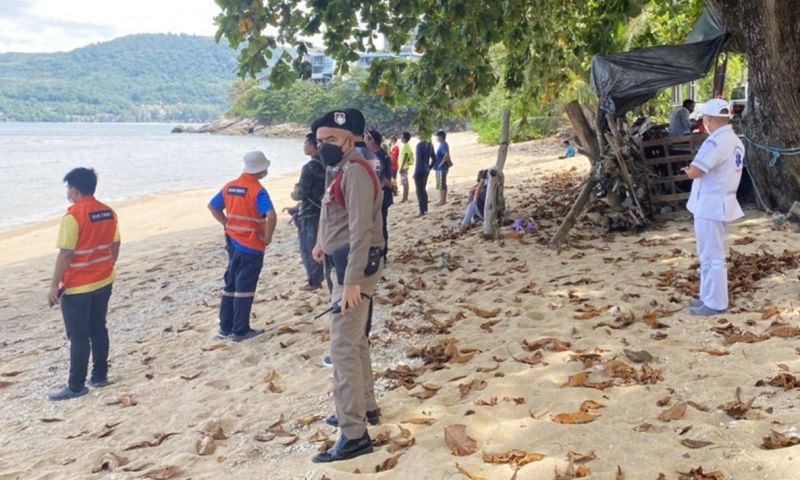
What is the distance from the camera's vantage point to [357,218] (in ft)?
11.7

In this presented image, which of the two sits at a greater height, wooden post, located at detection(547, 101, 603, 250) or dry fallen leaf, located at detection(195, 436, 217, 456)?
wooden post, located at detection(547, 101, 603, 250)

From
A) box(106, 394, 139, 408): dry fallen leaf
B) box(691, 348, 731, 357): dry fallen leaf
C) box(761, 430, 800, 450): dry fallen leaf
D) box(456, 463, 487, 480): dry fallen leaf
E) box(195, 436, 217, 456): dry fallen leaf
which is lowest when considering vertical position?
box(106, 394, 139, 408): dry fallen leaf

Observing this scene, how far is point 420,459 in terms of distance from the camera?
3.52m

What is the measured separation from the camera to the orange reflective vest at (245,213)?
6375 millimetres

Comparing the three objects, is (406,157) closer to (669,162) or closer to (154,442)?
(669,162)

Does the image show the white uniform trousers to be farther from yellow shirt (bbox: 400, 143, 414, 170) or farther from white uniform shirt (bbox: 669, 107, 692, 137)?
yellow shirt (bbox: 400, 143, 414, 170)

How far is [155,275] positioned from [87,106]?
182m

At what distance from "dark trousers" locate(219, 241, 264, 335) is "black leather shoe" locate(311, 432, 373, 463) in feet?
10.1

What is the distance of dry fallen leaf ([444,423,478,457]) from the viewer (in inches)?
138

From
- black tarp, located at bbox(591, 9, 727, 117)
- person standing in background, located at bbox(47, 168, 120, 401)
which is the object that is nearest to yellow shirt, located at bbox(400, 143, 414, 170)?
black tarp, located at bbox(591, 9, 727, 117)

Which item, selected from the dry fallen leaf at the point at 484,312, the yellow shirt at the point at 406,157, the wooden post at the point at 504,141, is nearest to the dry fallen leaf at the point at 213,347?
the dry fallen leaf at the point at 484,312

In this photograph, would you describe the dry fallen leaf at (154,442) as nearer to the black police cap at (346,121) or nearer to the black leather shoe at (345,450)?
the black leather shoe at (345,450)

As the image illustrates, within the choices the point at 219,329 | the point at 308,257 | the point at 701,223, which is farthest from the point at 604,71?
the point at 219,329

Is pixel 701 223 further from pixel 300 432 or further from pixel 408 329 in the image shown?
pixel 300 432
